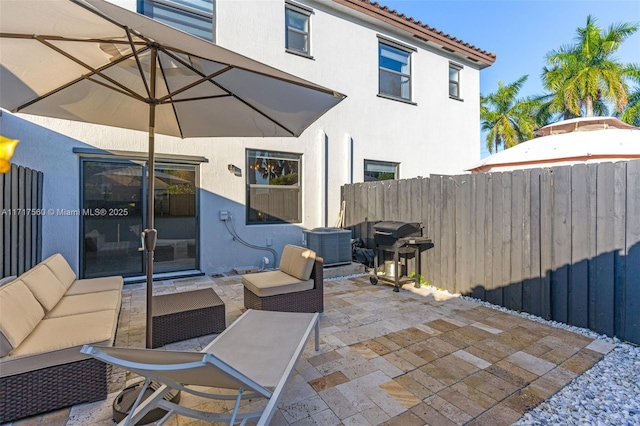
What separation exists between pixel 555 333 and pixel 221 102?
15.5 feet

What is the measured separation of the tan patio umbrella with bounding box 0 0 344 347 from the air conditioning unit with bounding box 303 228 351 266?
2.93 m

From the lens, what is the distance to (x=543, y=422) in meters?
2.10

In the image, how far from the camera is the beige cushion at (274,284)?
12.1 ft

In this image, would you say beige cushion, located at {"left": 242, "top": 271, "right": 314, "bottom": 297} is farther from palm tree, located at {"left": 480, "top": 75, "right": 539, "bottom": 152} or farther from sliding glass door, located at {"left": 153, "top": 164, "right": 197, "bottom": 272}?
palm tree, located at {"left": 480, "top": 75, "right": 539, "bottom": 152}

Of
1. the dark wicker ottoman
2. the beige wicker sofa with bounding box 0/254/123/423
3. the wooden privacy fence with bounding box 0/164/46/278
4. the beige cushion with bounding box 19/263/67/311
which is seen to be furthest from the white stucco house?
the beige wicker sofa with bounding box 0/254/123/423

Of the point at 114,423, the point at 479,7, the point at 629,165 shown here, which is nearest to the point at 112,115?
the point at 114,423

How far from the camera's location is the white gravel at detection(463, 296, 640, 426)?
6.98ft

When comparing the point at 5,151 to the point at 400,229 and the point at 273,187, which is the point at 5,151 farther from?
the point at 273,187

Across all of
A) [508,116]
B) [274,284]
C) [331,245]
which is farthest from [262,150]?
[508,116]

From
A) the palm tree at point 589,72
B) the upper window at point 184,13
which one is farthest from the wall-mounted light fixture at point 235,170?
the palm tree at point 589,72

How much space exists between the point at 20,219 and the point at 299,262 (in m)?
3.61

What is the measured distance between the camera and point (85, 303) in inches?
119

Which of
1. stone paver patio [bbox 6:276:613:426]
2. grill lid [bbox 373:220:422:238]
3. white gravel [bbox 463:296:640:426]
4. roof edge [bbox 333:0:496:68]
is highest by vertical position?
roof edge [bbox 333:0:496:68]

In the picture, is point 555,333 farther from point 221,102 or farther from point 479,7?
point 479,7
